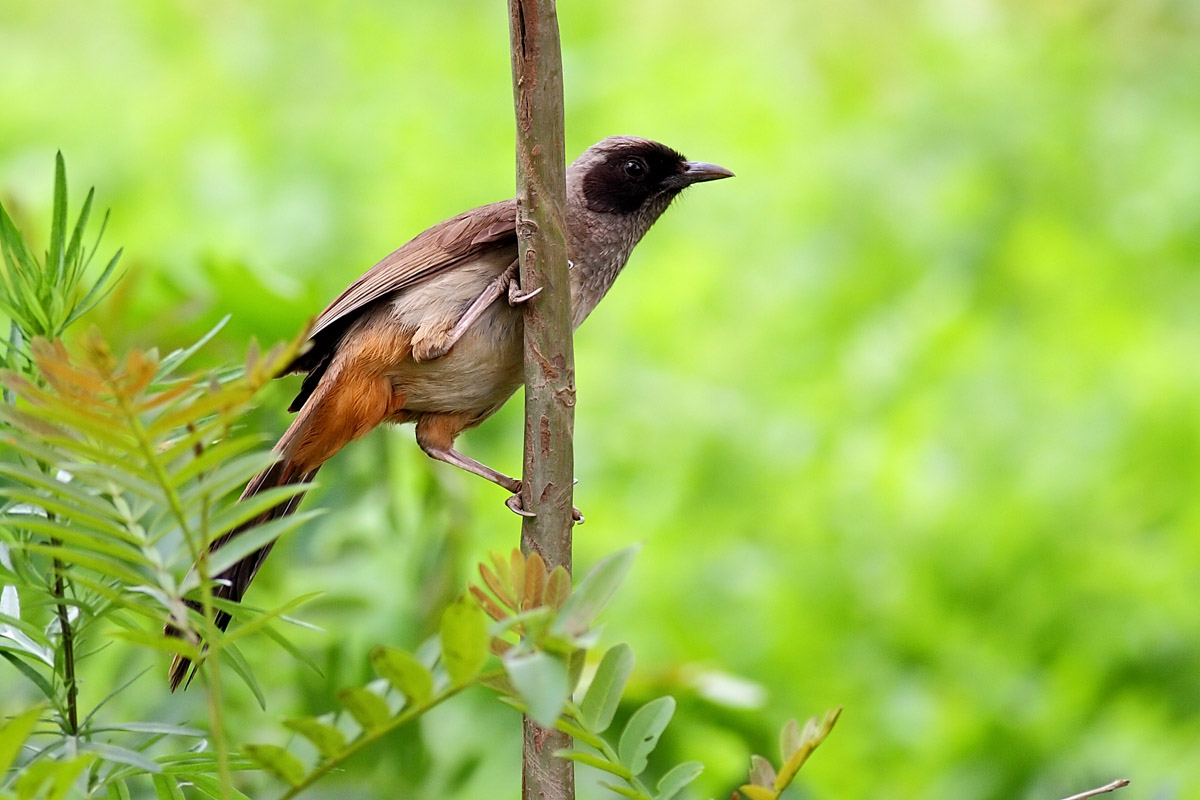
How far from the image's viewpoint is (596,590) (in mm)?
867

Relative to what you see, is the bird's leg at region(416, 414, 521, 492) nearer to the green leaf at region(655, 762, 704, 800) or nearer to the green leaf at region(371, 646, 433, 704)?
the green leaf at region(655, 762, 704, 800)

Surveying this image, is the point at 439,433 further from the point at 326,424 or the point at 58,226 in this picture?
the point at 58,226

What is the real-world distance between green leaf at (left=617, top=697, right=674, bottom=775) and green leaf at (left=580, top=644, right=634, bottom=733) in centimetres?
4

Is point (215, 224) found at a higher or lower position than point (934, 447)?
higher

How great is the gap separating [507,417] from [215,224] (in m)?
1.39

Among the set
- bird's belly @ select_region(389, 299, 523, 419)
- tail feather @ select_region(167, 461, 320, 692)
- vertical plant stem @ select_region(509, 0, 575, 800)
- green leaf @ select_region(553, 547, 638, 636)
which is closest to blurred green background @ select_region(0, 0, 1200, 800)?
tail feather @ select_region(167, 461, 320, 692)

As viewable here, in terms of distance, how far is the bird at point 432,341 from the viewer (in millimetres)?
2023

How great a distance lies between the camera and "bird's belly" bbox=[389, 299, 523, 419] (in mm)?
2025

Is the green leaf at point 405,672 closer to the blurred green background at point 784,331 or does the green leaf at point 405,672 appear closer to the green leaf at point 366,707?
the green leaf at point 366,707

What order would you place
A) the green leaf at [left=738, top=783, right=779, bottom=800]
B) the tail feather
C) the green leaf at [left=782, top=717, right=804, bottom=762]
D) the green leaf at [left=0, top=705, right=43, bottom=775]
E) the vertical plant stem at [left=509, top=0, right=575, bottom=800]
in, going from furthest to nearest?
the tail feather
the vertical plant stem at [left=509, top=0, right=575, bottom=800]
the green leaf at [left=782, top=717, right=804, bottom=762]
the green leaf at [left=738, top=783, right=779, bottom=800]
the green leaf at [left=0, top=705, right=43, bottom=775]

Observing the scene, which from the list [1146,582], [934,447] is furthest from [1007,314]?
[1146,582]

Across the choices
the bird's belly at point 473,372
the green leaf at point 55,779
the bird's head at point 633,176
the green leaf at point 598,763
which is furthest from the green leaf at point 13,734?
the bird's head at point 633,176

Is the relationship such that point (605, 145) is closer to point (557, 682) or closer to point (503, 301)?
point (503, 301)

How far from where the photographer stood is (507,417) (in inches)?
134
